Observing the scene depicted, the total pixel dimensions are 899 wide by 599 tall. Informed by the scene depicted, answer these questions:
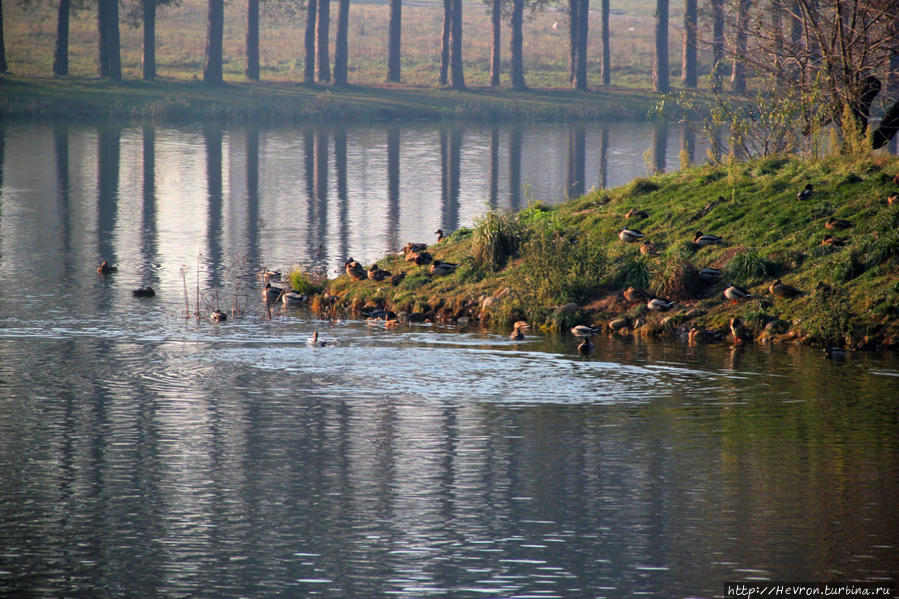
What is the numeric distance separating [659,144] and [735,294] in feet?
142

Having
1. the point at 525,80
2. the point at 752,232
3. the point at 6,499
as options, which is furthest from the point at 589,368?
the point at 525,80

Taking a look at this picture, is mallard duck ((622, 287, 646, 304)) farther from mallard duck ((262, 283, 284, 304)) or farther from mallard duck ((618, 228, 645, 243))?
mallard duck ((262, 283, 284, 304))

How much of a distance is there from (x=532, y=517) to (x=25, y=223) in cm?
2586

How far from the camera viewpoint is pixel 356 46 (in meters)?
104

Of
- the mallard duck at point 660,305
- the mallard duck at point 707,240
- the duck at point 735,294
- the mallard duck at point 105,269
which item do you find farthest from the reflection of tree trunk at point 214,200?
the duck at point 735,294

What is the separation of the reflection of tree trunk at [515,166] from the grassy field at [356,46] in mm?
18368

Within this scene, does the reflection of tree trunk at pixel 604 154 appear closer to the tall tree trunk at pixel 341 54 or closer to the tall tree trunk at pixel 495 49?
the tall tree trunk at pixel 495 49

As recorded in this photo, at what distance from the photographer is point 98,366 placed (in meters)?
17.3

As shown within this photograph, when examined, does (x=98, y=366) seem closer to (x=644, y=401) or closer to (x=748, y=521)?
(x=644, y=401)

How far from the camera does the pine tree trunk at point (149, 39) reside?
76188 millimetres

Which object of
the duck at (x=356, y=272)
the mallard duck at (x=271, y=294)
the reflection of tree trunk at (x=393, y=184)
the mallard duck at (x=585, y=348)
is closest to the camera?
the mallard duck at (x=585, y=348)

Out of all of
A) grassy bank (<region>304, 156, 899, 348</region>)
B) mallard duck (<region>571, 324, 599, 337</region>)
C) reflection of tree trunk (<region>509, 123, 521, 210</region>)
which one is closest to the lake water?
mallard duck (<region>571, 324, 599, 337</region>)

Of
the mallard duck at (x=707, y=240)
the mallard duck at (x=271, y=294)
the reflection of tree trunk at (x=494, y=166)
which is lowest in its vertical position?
the mallard duck at (x=271, y=294)

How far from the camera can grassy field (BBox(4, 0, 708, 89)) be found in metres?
87.9
